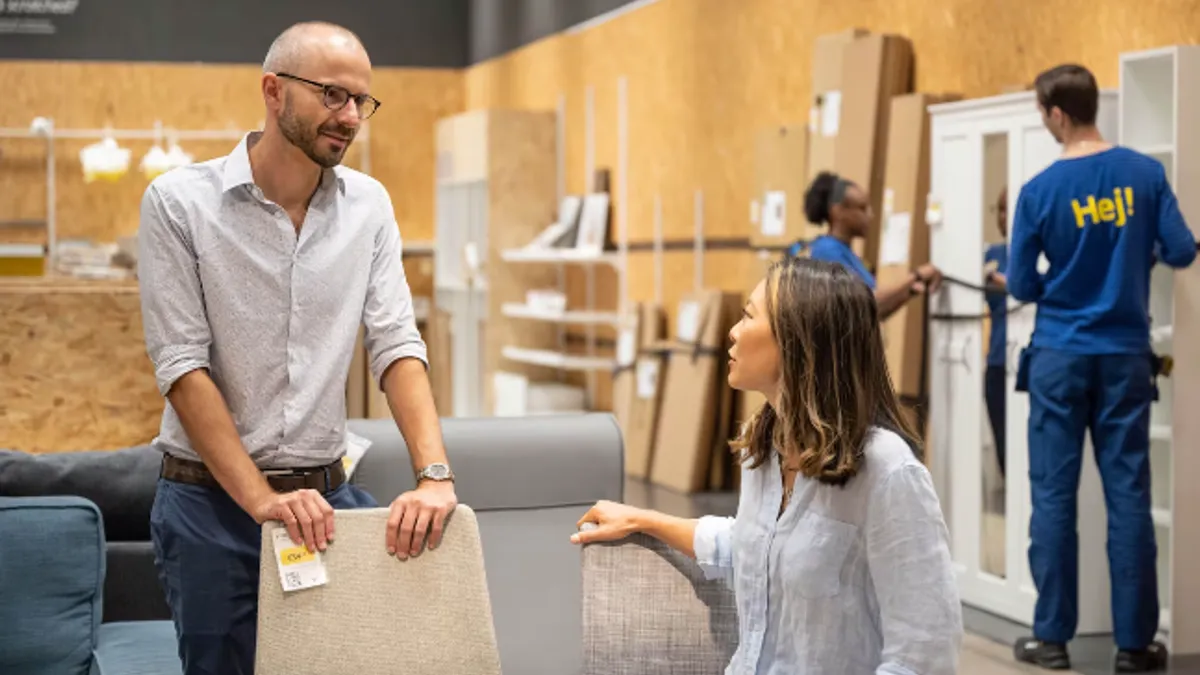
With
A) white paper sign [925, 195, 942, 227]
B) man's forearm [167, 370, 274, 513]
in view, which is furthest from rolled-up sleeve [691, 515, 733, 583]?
white paper sign [925, 195, 942, 227]

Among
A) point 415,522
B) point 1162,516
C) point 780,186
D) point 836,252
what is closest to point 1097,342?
point 1162,516

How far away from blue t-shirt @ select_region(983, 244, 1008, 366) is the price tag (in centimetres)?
375

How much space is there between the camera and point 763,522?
2.35 m

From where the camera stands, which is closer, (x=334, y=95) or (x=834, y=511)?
(x=834, y=511)

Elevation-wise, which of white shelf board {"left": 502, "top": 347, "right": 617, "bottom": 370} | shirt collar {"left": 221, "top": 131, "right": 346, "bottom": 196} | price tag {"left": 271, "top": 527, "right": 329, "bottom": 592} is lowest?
white shelf board {"left": 502, "top": 347, "right": 617, "bottom": 370}

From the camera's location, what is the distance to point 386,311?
8.63 ft

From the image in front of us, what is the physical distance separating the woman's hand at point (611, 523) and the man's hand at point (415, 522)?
9.6 inches

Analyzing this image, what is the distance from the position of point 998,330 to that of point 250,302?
3.75m

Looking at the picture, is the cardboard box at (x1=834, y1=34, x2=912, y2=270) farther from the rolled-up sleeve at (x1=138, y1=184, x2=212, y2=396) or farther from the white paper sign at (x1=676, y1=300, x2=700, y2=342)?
the rolled-up sleeve at (x1=138, y1=184, x2=212, y2=396)

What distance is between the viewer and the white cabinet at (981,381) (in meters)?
5.38

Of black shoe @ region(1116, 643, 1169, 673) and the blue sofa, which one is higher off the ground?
the blue sofa

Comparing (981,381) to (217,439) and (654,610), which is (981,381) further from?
(217,439)

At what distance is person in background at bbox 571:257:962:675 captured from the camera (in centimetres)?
215

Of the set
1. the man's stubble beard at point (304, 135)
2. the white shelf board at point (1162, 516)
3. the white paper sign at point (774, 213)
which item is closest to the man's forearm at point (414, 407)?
the man's stubble beard at point (304, 135)
